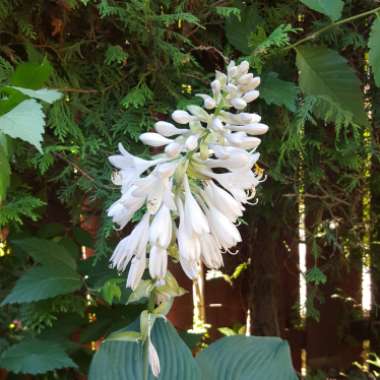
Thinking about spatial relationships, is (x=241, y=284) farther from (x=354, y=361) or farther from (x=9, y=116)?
(x=9, y=116)

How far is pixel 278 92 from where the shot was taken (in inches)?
32.4

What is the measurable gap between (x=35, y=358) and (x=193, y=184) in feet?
1.38

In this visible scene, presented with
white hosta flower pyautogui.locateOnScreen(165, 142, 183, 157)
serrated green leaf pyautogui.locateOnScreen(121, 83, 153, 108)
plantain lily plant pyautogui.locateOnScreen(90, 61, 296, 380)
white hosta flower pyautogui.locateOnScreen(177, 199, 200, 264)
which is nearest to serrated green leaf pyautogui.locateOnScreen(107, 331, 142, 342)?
plantain lily plant pyautogui.locateOnScreen(90, 61, 296, 380)

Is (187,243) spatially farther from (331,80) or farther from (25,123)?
(331,80)

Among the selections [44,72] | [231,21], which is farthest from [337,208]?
[44,72]

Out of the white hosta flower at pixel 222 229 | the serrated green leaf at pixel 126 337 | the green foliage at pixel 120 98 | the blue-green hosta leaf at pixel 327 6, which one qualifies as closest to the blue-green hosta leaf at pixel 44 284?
the green foliage at pixel 120 98

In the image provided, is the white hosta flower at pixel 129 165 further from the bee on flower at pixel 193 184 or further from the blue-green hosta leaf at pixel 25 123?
the blue-green hosta leaf at pixel 25 123

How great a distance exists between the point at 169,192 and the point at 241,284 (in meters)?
0.95

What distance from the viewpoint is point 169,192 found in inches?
23.5

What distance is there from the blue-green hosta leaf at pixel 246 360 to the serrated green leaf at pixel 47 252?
27cm

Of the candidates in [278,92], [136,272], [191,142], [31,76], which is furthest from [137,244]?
[278,92]

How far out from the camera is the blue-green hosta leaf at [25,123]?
0.49 m

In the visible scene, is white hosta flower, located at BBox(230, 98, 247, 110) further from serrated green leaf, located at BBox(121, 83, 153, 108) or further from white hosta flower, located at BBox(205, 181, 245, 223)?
serrated green leaf, located at BBox(121, 83, 153, 108)

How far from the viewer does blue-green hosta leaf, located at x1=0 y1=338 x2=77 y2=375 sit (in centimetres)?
82
